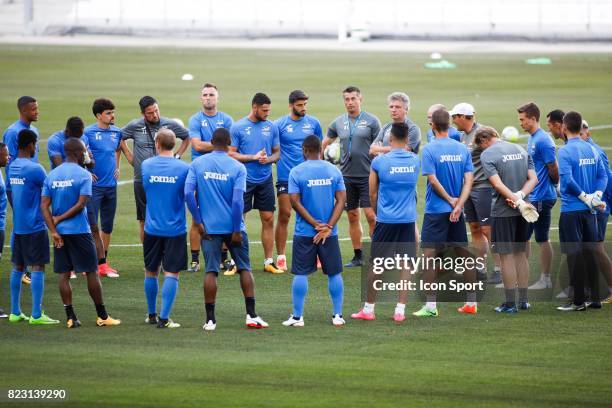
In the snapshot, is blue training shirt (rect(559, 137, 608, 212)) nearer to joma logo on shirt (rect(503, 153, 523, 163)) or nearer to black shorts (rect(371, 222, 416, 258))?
joma logo on shirt (rect(503, 153, 523, 163))

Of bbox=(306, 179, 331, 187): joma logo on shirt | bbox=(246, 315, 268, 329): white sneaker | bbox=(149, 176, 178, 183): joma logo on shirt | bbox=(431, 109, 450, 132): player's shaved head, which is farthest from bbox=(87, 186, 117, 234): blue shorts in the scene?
bbox=(431, 109, 450, 132): player's shaved head

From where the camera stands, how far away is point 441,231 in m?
14.2

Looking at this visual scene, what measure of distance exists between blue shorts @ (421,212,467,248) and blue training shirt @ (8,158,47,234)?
455 centimetres

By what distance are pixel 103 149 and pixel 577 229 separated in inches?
265

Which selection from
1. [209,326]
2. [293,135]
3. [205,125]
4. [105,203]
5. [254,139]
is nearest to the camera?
[209,326]

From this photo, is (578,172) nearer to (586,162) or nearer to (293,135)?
(586,162)

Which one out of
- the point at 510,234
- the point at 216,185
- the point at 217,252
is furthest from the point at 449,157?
the point at 217,252

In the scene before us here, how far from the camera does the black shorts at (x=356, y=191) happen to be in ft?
56.9

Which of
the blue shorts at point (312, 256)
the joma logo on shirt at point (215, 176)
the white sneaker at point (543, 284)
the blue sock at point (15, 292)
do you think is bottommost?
the white sneaker at point (543, 284)

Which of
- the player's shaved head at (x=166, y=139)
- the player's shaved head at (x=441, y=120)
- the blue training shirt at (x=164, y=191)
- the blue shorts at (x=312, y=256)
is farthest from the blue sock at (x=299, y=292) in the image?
the player's shaved head at (x=441, y=120)

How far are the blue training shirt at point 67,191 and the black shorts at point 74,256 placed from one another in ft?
0.32

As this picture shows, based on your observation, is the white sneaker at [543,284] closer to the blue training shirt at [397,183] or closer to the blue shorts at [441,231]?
the blue shorts at [441,231]

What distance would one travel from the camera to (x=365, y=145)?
17250 mm

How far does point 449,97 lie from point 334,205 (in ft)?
90.6
